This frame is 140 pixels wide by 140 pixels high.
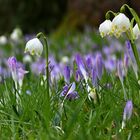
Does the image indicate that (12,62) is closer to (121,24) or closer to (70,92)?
(70,92)

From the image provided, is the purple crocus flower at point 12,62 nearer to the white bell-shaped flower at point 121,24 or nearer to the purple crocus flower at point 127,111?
the white bell-shaped flower at point 121,24

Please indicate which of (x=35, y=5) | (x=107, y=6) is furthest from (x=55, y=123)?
(x=35, y=5)

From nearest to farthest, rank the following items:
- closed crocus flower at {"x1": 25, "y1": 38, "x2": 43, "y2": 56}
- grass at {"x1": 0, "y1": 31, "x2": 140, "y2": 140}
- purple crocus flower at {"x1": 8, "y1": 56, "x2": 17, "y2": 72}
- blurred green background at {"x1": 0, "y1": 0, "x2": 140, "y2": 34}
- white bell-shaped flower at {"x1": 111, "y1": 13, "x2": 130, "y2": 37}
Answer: grass at {"x1": 0, "y1": 31, "x2": 140, "y2": 140} < white bell-shaped flower at {"x1": 111, "y1": 13, "x2": 130, "y2": 37} < closed crocus flower at {"x1": 25, "y1": 38, "x2": 43, "y2": 56} < purple crocus flower at {"x1": 8, "y1": 56, "x2": 17, "y2": 72} < blurred green background at {"x1": 0, "y1": 0, "x2": 140, "y2": 34}

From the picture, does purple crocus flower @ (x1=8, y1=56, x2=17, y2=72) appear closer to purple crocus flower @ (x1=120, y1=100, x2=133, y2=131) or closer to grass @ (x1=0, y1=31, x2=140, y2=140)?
grass @ (x1=0, y1=31, x2=140, y2=140)

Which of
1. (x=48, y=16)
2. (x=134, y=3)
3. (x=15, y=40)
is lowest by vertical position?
(x=15, y=40)

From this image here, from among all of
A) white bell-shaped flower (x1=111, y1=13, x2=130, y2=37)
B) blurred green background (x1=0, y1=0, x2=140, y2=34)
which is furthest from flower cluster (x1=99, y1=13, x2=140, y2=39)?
blurred green background (x1=0, y1=0, x2=140, y2=34)

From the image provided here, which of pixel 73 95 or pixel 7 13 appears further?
pixel 7 13

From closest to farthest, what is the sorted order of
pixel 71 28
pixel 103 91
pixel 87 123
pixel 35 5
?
1. pixel 87 123
2. pixel 103 91
3. pixel 71 28
4. pixel 35 5

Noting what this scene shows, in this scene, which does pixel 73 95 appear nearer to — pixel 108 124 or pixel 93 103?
pixel 93 103

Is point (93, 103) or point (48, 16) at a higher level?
point (48, 16)

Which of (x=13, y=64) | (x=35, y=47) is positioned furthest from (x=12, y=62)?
(x=35, y=47)

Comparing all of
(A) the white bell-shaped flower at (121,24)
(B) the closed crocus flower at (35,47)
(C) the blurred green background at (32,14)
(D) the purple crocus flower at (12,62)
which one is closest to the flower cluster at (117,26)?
(A) the white bell-shaped flower at (121,24)
